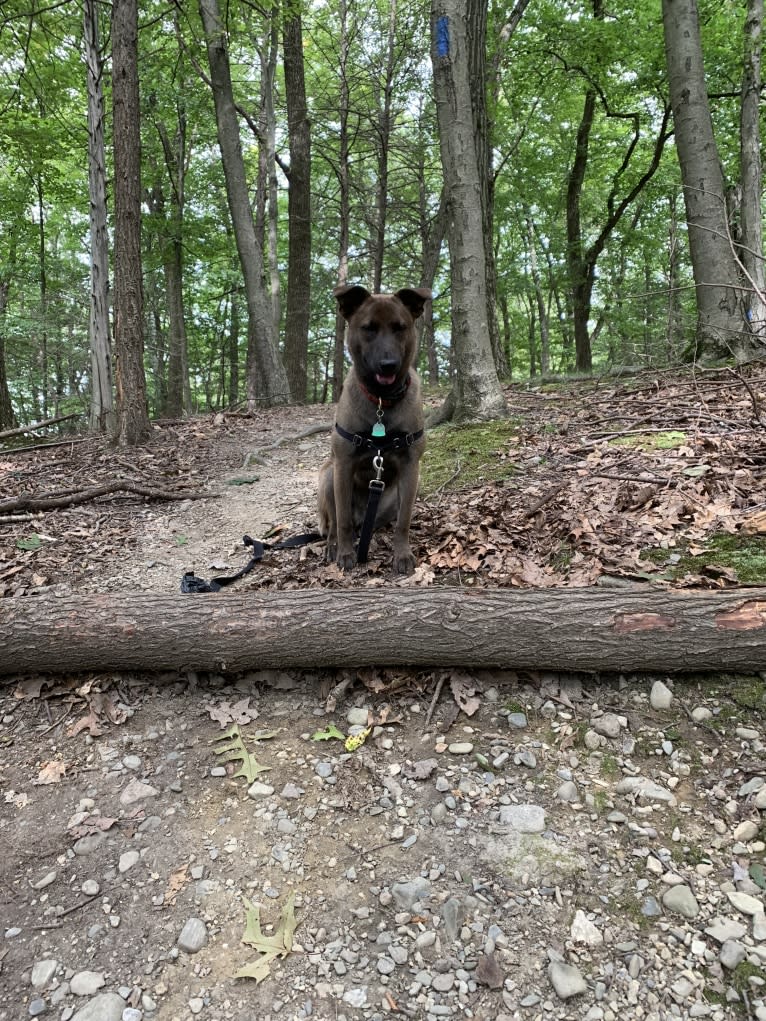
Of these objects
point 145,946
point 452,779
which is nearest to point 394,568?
point 452,779

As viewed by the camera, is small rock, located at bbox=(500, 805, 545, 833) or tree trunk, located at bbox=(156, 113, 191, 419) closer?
small rock, located at bbox=(500, 805, 545, 833)

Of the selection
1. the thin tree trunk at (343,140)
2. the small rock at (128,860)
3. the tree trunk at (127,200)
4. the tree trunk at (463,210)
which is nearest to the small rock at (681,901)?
the small rock at (128,860)

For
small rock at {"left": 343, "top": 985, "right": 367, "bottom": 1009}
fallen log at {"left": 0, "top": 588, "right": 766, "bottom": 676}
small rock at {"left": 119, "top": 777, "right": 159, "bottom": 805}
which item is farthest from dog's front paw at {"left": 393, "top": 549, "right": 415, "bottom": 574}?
small rock at {"left": 343, "top": 985, "right": 367, "bottom": 1009}

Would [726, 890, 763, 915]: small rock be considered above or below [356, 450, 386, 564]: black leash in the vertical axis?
below

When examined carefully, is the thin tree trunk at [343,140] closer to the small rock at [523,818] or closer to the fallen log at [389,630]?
→ the fallen log at [389,630]

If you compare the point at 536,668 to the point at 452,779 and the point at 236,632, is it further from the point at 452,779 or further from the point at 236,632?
the point at 236,632

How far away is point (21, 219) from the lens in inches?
699

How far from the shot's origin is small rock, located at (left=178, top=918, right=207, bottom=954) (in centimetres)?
208

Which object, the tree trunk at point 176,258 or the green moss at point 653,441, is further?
the tree trunk at point 176,258

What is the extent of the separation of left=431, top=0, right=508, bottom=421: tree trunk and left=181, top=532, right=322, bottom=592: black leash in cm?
299

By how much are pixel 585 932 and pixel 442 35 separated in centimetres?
801

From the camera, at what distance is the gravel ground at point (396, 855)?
189 centimetres

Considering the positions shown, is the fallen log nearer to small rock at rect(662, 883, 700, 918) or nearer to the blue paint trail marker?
small rock at rect(662, 883, 700, 918)

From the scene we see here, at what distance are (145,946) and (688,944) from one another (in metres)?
1.85
